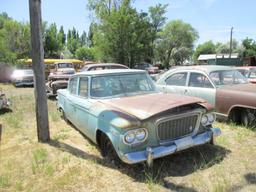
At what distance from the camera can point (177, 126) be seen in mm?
4402

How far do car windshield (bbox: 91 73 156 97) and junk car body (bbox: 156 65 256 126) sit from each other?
2024 mm

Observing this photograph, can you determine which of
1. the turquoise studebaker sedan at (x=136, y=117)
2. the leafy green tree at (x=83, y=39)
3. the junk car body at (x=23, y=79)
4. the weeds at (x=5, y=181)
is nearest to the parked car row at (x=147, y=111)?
the turquoise studebaker sedan at (x=136, y=117)

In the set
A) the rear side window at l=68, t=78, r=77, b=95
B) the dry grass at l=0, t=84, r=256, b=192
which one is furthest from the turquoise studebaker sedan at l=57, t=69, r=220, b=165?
the rear side window at l=68, t=78, r=77, b=95

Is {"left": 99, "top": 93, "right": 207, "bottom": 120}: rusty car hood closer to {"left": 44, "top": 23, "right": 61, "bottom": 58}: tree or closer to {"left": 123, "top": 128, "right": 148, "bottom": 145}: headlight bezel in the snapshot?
{"left": 123, "top": 128, "right": 148, "bottom": 145}: headlight bezel

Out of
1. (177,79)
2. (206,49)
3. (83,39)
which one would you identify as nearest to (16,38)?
(177,79)

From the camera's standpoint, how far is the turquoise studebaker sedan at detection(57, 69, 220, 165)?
13.4ft

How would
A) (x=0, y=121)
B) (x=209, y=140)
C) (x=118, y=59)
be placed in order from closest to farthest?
(x=209, y=140) < (x=0, y=121) < (x=118, y=59)

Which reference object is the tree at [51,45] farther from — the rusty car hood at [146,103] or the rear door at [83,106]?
the rusty car hood at [146,103]

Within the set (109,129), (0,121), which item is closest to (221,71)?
(109,129)

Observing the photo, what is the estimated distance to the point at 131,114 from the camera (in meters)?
4.21

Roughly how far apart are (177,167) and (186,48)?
58368 millimetres

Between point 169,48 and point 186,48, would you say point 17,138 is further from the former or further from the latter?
point 186,48

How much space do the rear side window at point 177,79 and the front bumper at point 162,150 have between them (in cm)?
333

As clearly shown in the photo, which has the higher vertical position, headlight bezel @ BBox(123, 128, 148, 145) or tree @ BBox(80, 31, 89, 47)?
tree @ BBox(80, 31, 89, 47)
